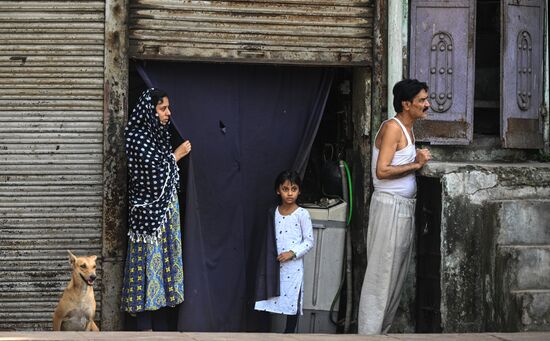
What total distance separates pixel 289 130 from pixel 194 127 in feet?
2.66

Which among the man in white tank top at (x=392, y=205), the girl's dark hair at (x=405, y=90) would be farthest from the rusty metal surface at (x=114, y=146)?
the girl's dark hair at (x=405, y=90)

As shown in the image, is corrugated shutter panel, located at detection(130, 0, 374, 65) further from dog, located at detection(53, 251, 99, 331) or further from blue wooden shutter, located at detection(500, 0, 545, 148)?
dog, located at detection(53, 251, 99, 331)

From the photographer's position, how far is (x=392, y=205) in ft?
27.0

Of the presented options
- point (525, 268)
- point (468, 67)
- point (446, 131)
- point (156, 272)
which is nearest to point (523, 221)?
point (525, 268)

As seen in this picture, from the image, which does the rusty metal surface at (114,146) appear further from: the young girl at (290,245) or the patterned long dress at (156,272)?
the young girl at (290,245)

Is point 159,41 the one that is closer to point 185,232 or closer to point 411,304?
point 185,232

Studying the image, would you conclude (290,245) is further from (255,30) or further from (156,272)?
(255,30)

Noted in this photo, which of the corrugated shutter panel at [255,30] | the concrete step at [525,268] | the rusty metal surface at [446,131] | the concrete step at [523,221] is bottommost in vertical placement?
the concrete step at [525,268]

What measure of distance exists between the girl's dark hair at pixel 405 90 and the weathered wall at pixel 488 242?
25.9 inches

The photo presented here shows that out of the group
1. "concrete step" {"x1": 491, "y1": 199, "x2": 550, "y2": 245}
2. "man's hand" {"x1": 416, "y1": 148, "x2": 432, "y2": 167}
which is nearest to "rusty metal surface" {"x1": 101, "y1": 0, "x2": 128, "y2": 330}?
"man's hand" {"x1": 416, "y1": 148, "x2": 432, "y2": 167}

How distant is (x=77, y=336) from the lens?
276 inches

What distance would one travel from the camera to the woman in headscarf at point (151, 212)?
8398 millimetres

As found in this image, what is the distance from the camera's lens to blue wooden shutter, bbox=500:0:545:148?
30.6ft

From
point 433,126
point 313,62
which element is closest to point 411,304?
point 433,126
